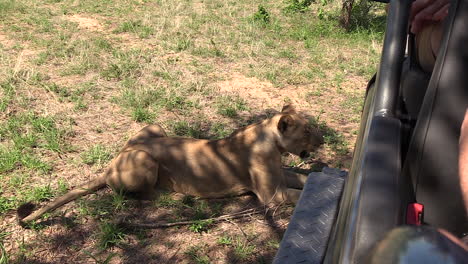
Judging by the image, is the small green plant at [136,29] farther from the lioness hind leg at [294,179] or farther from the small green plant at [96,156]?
the lioness hind leg at [294,179]

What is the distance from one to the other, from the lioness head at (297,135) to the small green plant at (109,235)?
1.57m

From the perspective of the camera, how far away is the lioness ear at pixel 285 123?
3688 millimetres

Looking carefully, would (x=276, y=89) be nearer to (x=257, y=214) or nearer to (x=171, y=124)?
(x=171, y=124)

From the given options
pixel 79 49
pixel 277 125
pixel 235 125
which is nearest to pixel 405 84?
pixel 277 125

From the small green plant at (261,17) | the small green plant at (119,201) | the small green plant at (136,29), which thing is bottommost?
the small green plant at (119,201)

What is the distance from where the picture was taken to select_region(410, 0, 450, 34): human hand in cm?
179

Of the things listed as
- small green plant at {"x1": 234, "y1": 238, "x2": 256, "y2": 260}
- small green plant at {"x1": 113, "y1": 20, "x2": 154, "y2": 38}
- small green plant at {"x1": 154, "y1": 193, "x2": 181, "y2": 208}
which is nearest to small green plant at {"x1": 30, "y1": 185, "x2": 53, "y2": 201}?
small green plant at {"x1": 154, "y1": 193, "x2": 181, "y2": 208}

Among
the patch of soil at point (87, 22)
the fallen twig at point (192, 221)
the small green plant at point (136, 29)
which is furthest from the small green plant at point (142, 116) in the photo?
the patch of soil at point (87, 22)

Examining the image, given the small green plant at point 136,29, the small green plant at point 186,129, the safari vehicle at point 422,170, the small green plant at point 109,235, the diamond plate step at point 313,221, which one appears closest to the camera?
the safari vehicle at point 422,170

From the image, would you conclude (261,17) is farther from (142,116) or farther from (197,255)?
(197,255)

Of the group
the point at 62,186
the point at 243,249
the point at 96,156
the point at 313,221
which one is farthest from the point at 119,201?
the point at 313,221

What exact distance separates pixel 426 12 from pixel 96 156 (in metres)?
3.28

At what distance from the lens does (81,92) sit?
18.0ft

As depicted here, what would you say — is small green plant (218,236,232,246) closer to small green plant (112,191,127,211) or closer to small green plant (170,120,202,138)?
small green plant (112,191,127,211)
